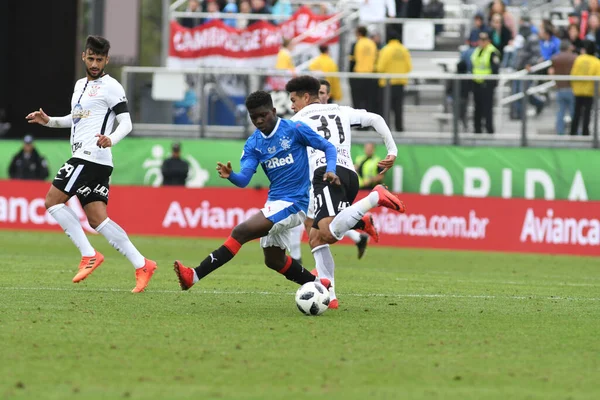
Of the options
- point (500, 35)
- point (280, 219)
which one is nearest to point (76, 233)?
point (280, 219)

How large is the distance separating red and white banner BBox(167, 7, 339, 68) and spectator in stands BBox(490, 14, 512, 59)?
372 centimetres

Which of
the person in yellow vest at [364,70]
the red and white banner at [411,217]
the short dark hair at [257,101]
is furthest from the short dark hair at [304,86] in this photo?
the person in yellow vest at [364,70]

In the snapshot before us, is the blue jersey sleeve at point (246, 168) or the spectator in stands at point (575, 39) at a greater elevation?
the spectator in stands at point (575, 39)

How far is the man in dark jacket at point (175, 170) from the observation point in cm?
2470

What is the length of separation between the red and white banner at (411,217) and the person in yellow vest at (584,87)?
9.49ft

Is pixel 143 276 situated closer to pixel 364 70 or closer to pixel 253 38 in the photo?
pixel 364 70

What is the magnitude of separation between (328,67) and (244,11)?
3239mm

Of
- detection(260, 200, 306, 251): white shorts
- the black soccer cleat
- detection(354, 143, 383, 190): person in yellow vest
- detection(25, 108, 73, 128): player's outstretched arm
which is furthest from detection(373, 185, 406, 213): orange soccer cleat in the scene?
detection(354, 143, 383, 190): person in yellow vest

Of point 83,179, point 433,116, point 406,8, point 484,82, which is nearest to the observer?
point 83,179

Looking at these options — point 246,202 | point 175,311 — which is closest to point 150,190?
point 246,202

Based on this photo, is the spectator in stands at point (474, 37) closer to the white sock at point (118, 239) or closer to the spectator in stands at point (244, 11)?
the spectator in stands at point (244, 11)

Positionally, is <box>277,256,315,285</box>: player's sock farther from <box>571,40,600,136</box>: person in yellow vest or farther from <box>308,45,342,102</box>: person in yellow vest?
<box>571,40,600,136</box>: person in yellow vest

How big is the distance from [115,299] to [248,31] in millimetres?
16286

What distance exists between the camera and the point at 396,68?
25188mm
